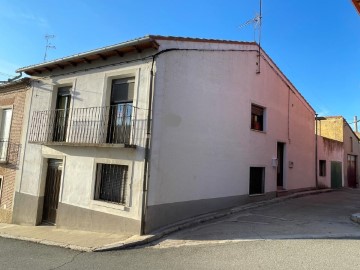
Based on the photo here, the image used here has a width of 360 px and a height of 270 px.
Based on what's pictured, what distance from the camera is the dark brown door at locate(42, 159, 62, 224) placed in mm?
10430

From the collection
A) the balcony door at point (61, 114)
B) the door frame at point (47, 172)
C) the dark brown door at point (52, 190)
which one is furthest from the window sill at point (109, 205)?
the balcony door at point (61, 114)

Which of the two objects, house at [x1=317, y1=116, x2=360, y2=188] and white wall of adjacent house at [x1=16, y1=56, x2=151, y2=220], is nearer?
white wall of adjacent house at [x1=16, y1=56, x2=151, y2=220]

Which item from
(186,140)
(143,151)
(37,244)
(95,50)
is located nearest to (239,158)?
(186,140)

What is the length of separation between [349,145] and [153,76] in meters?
20.0

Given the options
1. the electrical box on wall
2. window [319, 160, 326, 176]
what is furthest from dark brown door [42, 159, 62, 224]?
window [319, 160, 326, 176]

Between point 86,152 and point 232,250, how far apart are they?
5.34 m

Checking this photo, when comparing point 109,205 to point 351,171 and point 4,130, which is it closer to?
point 4,130

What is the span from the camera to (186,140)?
8.86 meters

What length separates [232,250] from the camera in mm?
6379

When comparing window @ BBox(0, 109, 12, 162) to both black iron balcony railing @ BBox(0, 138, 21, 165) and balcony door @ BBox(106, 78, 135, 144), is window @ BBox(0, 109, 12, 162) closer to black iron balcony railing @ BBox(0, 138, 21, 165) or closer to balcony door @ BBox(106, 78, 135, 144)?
black iron balcony railing @ BBox(0, 138, 21, 165)

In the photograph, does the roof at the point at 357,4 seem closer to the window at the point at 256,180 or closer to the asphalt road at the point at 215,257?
the asphalt road at the point at 215,257

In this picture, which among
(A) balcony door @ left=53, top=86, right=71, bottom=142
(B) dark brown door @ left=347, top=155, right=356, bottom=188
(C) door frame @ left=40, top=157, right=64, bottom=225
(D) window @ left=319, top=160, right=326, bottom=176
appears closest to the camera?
(C) door frame @ left=40, top=157, right=64, bottom=225

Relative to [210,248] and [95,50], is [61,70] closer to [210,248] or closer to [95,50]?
[95,50]

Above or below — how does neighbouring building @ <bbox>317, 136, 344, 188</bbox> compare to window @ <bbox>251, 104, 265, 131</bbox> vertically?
below
